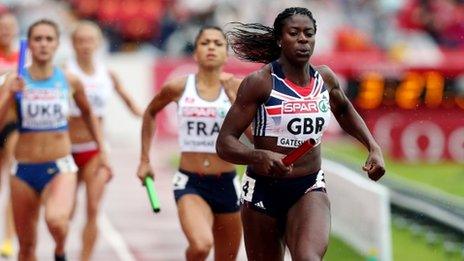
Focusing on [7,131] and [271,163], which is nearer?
[271,163]

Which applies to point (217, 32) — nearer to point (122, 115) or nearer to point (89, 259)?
point (89, 259)

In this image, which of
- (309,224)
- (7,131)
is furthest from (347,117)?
(7,131)

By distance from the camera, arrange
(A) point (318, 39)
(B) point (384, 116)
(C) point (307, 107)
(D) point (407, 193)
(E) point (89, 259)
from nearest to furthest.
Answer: (C) point (307, 107) → (E) point (89, 259) → (D) point (407, 193) → (B) point (384, 116) → (A) point (318, 39)

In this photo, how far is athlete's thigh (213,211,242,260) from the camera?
1095 centimetres

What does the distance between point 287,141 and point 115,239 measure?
7.22 metres

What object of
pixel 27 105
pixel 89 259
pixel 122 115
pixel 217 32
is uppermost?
pixel 217 32

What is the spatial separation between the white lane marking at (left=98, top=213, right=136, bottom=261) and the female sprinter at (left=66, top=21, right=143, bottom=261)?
1.30m

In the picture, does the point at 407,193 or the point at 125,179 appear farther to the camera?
the point at 125,179

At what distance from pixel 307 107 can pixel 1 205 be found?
10813 millimetres

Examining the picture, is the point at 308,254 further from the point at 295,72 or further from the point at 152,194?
the point at 152,194

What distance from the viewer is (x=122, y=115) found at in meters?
26.8

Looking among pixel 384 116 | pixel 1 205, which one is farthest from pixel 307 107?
pixel 384 116

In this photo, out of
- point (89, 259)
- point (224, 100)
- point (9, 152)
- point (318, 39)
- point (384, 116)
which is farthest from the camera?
point (318, 39)

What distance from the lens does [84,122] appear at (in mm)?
13281
